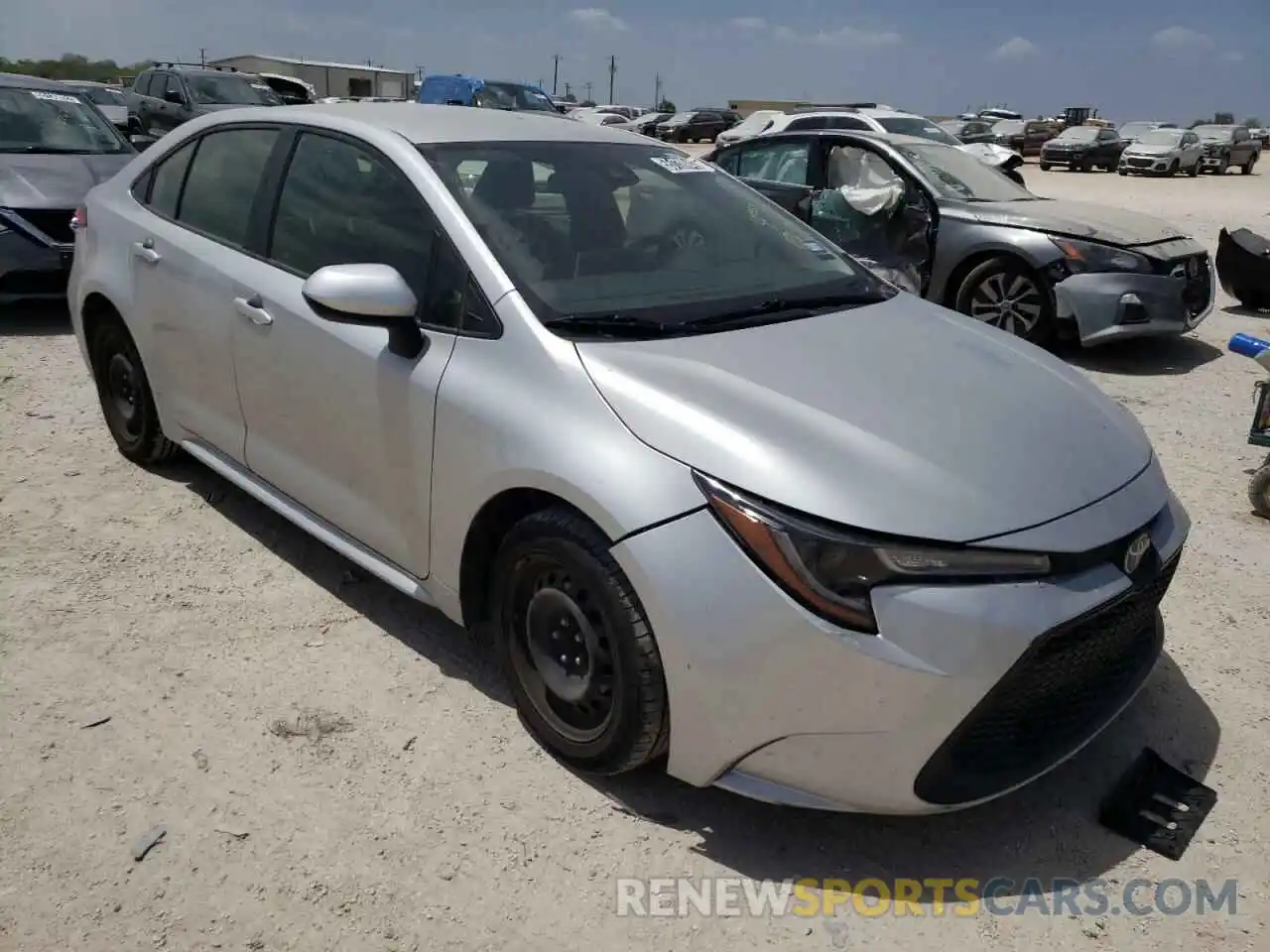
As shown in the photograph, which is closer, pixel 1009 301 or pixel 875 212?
pixel 1009 301

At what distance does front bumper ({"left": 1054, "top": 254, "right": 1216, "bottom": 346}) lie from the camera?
6.86 m

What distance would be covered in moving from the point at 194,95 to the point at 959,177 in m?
15.0

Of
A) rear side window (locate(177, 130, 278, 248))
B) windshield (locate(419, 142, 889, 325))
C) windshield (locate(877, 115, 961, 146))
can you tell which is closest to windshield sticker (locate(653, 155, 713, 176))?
windshield (locate(419, 142, 889, 325))

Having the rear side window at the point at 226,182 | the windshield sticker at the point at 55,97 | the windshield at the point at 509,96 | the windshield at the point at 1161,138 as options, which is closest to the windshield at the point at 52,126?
the windshield sticker at the point at 55,97

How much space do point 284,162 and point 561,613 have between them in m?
2.02

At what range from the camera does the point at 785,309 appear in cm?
316

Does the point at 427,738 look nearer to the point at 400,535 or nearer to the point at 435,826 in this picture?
the point at 435,826

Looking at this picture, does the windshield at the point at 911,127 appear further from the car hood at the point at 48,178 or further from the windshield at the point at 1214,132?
the windshield at the point at 1214,132

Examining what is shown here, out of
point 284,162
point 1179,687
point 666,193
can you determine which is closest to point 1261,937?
point 1179,687

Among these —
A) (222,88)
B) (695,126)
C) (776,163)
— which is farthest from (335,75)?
(776,163)

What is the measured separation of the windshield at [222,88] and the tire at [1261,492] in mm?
17234

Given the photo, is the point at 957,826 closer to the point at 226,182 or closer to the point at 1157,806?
the point at 1157,806

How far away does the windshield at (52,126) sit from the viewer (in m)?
8.32

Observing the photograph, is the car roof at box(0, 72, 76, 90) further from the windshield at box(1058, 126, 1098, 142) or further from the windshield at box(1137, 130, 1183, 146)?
the windshield at box(1058, 126, 1098, 142)
